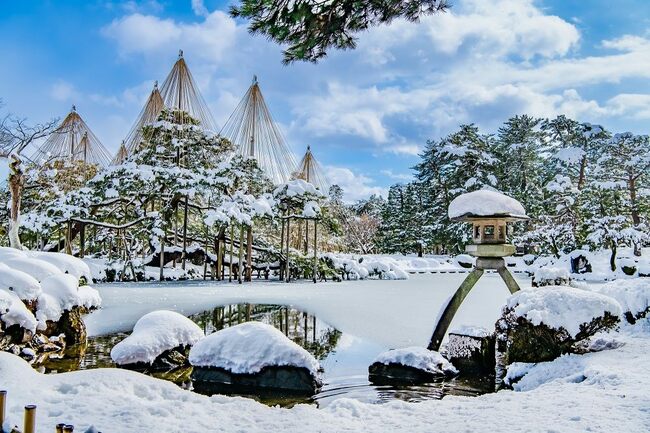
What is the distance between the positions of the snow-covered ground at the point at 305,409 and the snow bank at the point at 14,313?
9.05ft

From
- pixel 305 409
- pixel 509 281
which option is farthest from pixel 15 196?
pixel 509 281

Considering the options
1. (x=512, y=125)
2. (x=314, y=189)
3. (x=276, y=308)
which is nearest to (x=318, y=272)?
(x=314, y=189)

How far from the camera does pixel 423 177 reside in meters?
33.3

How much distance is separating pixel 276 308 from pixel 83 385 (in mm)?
7720

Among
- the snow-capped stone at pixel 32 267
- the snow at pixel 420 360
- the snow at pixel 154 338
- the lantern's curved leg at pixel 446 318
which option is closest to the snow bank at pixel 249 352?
the snow at pixel 154 338

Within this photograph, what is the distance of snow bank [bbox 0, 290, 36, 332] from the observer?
6078 millimetres

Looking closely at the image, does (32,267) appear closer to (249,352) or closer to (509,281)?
(249,352)

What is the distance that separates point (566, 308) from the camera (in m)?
5.22

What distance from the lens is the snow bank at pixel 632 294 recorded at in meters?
6.65

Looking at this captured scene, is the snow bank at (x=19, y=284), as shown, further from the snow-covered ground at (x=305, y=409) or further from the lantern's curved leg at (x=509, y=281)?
the lantern's curved leg at (x=509, y=281)

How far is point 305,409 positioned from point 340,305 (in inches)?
316

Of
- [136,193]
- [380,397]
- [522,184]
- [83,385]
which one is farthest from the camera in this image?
[522,184]

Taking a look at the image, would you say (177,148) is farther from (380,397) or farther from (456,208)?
(380,397)

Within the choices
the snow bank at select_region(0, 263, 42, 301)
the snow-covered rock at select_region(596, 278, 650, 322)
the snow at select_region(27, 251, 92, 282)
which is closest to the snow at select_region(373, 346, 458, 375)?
the snow-covered rock at select_region(596, 278, 650, 322)
